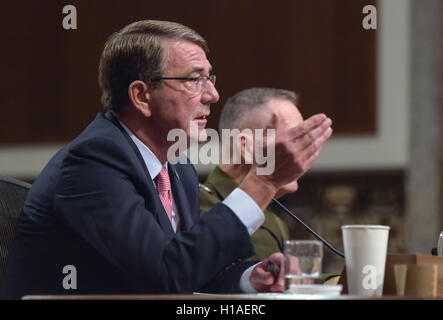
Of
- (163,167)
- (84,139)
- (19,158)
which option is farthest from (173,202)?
(19,158)

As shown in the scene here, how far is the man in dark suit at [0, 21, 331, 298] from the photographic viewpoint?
60.3 inches

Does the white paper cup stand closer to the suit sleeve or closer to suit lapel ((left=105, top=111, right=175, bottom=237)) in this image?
the suit sleeve

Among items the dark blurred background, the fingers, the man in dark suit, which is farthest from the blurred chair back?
the dark blurred background

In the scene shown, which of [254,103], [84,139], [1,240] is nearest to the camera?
[84,139]

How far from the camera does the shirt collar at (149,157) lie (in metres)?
1.87

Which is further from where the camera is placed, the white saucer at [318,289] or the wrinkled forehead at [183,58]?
the wrinkled forehead at [183,58]

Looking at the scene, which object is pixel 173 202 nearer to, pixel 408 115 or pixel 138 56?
pixel 138 56

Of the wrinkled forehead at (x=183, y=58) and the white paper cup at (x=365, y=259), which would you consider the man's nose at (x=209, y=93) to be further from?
the white paper cup at (x=365, y=259)

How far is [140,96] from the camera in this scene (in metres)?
1.91

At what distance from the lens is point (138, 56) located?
191cm

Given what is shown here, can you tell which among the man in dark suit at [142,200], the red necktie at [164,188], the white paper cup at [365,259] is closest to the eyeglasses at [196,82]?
the man in dark suit at [142,200]

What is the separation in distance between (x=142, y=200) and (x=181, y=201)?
378 mm

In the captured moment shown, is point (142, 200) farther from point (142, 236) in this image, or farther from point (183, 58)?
point (183, 58)

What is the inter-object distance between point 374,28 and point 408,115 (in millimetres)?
536
